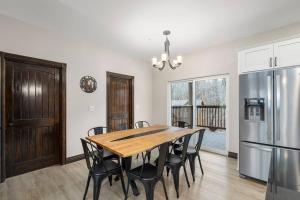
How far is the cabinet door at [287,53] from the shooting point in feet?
7.77

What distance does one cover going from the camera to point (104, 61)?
423cm

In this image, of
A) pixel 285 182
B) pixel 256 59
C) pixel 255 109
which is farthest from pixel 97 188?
pixel 256 59

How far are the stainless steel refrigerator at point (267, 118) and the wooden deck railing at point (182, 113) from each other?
6.70 feet

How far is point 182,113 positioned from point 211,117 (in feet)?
2.93

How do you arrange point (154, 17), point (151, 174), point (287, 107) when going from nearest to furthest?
point (151, 174) → point (287, 107) → point (154, 17)

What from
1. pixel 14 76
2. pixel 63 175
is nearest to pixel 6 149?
pixel 63 175

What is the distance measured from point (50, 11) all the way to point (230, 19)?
9.90 ft

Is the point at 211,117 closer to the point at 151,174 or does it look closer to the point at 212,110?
the point at 212,110

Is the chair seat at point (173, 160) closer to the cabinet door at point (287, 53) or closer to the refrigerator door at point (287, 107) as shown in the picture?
the refrigerator door at point (287, 107)

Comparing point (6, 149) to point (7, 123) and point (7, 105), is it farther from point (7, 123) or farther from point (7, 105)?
point (7, 105)

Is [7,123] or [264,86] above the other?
[264,86]

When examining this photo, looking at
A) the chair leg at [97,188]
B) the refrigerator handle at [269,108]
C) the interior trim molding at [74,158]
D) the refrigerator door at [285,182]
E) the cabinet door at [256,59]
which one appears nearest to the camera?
the refrigerator door at [285,182]

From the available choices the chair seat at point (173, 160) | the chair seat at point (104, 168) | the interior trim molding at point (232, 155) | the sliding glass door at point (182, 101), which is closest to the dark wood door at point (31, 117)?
the chair seat at point (104, 168)

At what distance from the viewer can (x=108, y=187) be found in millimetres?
2506
